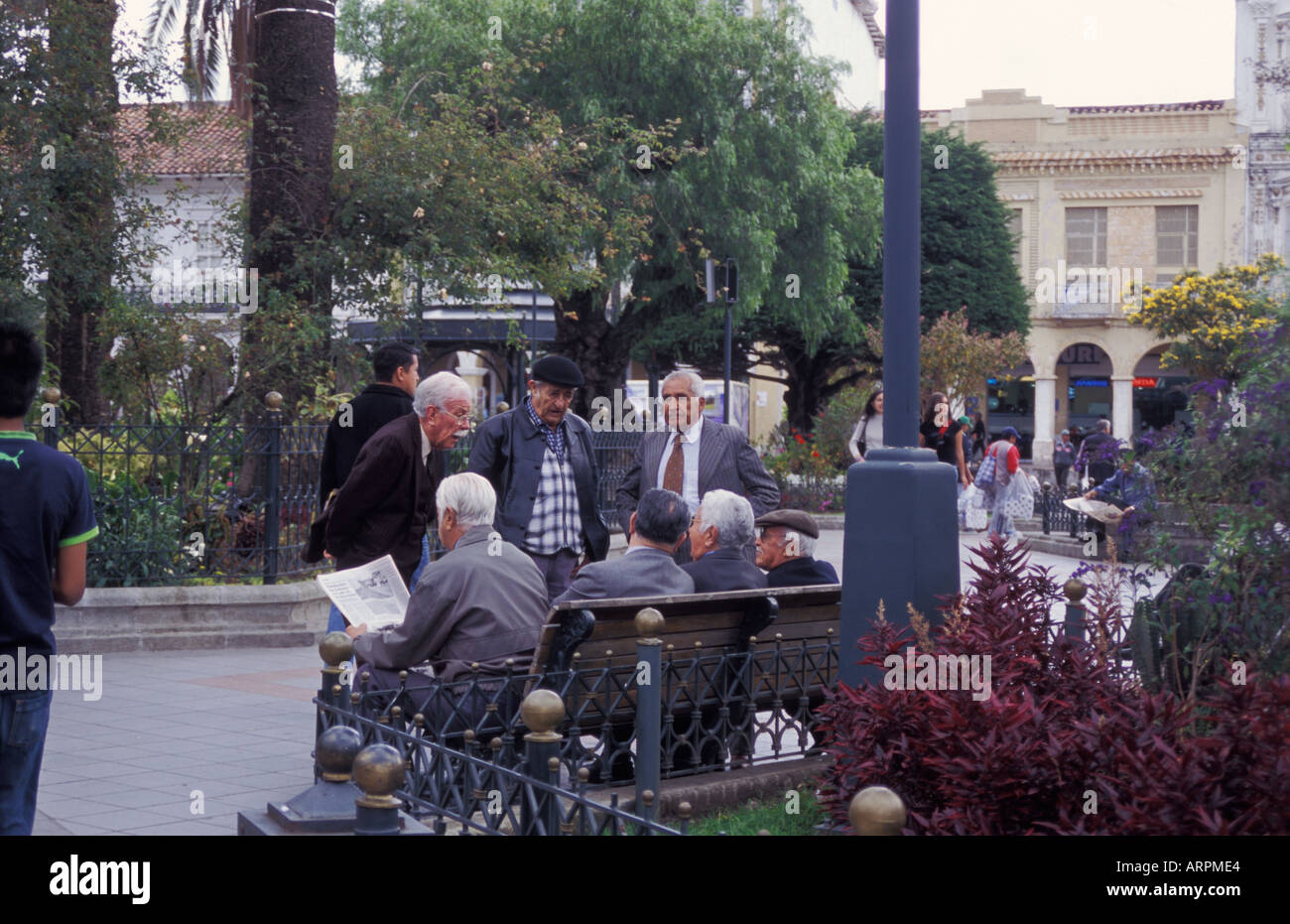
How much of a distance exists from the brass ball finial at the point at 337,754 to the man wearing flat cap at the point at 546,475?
4.28 metres

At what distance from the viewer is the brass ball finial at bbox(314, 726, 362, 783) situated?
291 centimetres

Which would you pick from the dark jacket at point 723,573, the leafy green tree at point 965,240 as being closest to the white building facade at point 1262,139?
the leafy green tree at point 965,240

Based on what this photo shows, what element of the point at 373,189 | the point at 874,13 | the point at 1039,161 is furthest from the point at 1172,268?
the point at 373,189

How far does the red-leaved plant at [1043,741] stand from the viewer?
3.48 meters

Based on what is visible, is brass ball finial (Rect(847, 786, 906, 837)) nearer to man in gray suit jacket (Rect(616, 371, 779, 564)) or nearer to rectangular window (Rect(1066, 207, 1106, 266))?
man in gray suit jacket (Rect(616, 371, 779, 564))

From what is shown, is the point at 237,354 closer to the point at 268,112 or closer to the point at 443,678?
the point at 268,112

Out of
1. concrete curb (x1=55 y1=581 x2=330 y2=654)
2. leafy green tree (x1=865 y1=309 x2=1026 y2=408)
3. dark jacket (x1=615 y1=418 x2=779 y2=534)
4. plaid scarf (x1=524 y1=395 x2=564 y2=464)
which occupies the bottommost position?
concrete curb (x1=55 y1=581 x2=330 y2=654)

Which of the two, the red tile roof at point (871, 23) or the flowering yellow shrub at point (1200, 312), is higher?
the red tile roof at point (871, 23)

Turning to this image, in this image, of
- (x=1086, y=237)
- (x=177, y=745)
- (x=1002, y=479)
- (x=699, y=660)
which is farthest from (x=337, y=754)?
(x=1086, y=237)

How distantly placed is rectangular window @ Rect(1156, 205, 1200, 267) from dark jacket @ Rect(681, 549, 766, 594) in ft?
172

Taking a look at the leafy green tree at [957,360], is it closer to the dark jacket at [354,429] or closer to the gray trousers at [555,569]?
the gray trousers at [555,569]

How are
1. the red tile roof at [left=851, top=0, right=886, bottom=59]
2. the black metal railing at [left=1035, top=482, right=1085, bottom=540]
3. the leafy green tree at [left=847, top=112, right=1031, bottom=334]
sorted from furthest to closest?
1. the red tile roof at [left=851, top=0, right=886, bottom=59]
2. the leafy green tree at [left=847, top=112, right=1031, bottom=334]
3. the black metal railing at [left=1035, top=482, right=1085, bottom=540]

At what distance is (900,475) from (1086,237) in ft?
176

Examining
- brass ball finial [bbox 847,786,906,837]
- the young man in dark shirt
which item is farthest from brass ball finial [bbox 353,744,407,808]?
the young man in dark shirt
